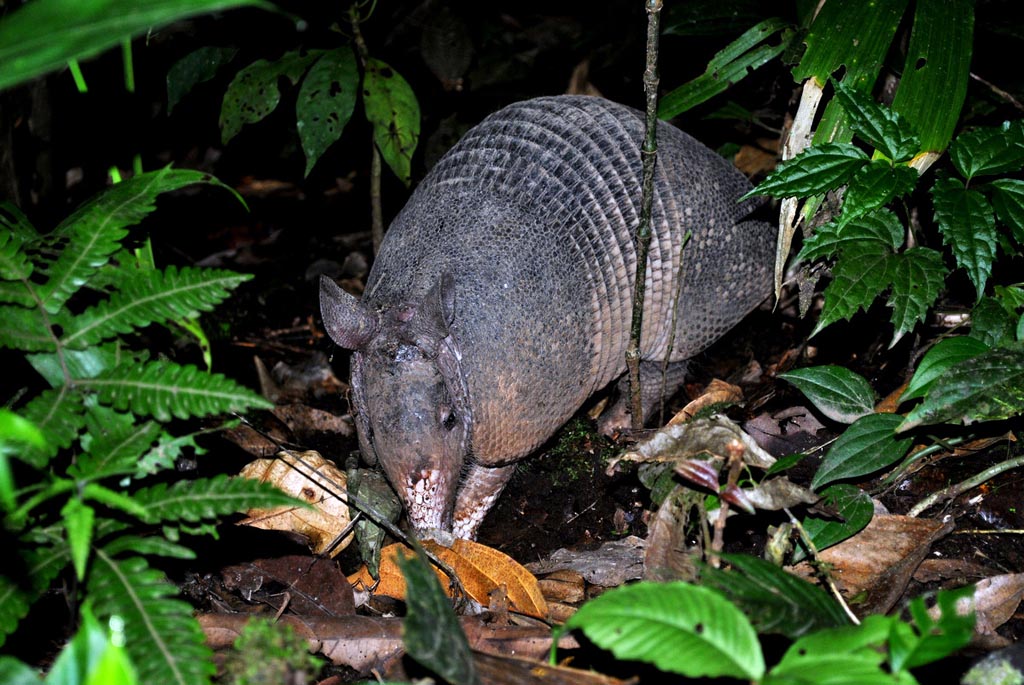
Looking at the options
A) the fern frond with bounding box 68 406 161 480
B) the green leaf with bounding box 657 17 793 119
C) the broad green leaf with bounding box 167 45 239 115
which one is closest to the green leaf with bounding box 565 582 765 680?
the fern frond with bounding box 68 406 161 480

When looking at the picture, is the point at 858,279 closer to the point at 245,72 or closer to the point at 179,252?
the point at 245,72

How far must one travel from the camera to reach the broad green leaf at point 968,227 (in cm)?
340

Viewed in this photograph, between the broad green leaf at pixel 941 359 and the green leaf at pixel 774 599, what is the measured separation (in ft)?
4.49

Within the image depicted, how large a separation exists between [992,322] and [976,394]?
0.49 meters

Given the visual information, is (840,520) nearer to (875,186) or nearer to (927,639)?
(875,186)

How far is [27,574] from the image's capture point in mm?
2295

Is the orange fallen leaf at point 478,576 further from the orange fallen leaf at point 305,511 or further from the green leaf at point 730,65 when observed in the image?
the green leaf at point 730,65

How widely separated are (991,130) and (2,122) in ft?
14.6

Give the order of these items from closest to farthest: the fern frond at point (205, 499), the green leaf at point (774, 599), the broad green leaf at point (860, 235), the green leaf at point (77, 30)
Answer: the green leaf at point (77, 30) → the green leaf at point (774, 599) → the fern frond at point (205, 499) → the broad green leaf at point (860, 235)

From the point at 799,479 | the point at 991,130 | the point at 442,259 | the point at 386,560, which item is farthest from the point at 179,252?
the point at 991,130

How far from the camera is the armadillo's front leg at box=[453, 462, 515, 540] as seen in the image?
4.52m

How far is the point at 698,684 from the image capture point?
2484 mm

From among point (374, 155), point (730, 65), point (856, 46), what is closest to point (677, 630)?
point (856, 46)

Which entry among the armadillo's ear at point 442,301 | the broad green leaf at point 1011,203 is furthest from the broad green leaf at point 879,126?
the armadillo's ear at point 442,301
